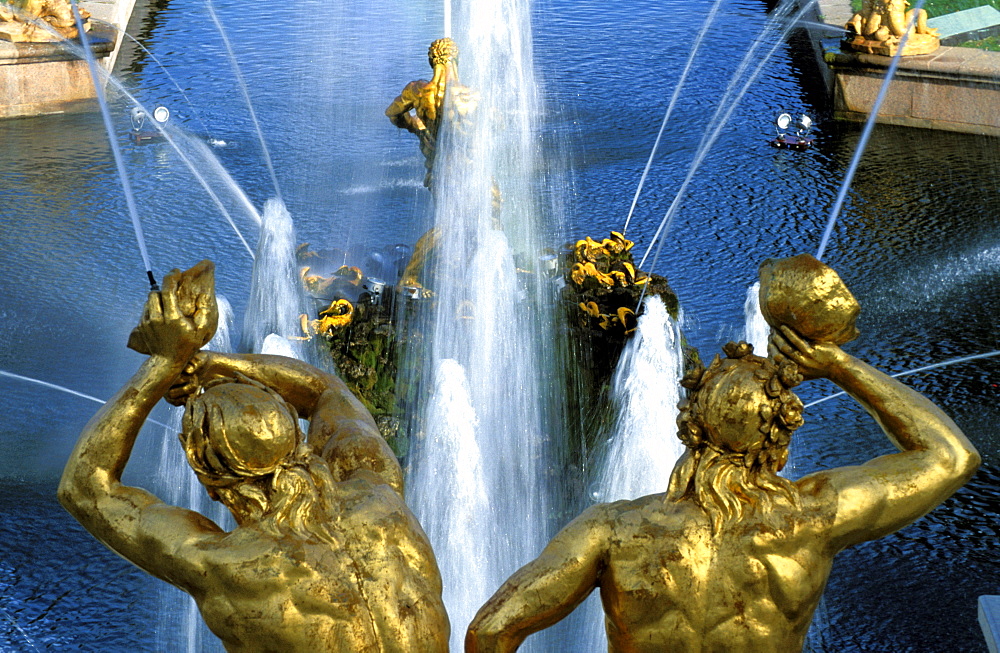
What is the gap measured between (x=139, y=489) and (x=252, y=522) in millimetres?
339

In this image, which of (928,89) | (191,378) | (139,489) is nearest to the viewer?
(139,489)

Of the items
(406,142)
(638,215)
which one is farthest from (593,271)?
(406,142)

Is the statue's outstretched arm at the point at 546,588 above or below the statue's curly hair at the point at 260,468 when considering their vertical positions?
below

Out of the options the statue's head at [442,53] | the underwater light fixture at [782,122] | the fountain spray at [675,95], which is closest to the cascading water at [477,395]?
the statue's head at [442,53]

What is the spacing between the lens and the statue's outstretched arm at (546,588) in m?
3.39

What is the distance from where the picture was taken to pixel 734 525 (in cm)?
338

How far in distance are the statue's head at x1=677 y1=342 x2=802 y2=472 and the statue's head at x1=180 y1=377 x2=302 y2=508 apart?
1.03 metres

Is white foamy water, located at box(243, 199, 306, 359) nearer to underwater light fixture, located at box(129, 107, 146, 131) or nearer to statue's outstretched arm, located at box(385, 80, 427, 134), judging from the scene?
statue's outstretched arm, located at box(385, 80, 427, 134)

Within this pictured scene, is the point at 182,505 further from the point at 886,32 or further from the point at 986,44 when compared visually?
the point at 986,44

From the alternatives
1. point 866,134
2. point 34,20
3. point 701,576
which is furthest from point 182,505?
point 34,20

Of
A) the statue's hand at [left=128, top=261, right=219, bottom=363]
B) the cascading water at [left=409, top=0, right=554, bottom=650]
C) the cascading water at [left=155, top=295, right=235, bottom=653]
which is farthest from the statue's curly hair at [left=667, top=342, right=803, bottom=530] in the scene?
the cascading water at [left=409, top=0, right=554, bottom=650]

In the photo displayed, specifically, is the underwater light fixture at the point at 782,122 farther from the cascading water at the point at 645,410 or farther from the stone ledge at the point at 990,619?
the stone ledge at the point at 990,619

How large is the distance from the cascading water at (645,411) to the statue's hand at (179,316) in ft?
18.0

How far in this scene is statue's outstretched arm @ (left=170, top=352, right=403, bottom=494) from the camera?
383 centimetres
